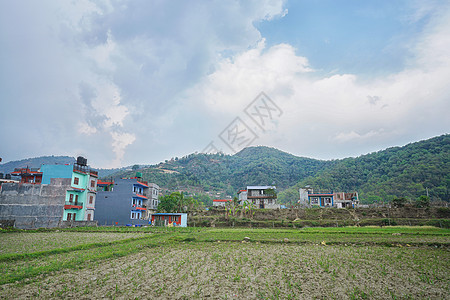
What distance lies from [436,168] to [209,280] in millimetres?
80084

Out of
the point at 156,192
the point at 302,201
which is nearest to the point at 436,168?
the point at 302,201

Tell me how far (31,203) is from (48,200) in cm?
219

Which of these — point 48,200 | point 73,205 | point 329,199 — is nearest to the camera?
point 48,200

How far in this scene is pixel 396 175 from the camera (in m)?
79.0

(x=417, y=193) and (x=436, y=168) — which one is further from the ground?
(x=436, y=168)

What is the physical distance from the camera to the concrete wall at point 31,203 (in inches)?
1571

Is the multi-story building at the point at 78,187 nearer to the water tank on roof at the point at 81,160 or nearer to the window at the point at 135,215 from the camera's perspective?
the water tank on roof at the point at 81,160

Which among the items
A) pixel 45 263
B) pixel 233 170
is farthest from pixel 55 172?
pixel 233 170

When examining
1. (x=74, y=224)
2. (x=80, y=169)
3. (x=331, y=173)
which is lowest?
(x=74, y=224)

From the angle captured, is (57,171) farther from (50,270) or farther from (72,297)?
(72,297)

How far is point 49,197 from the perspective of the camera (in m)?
41.5

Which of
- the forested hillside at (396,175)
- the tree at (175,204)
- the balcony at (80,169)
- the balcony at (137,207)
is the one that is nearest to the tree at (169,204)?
the tree at (175,204)

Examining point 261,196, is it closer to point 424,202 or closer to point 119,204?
point 424,202

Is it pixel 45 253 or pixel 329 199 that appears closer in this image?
pixel 45 253
